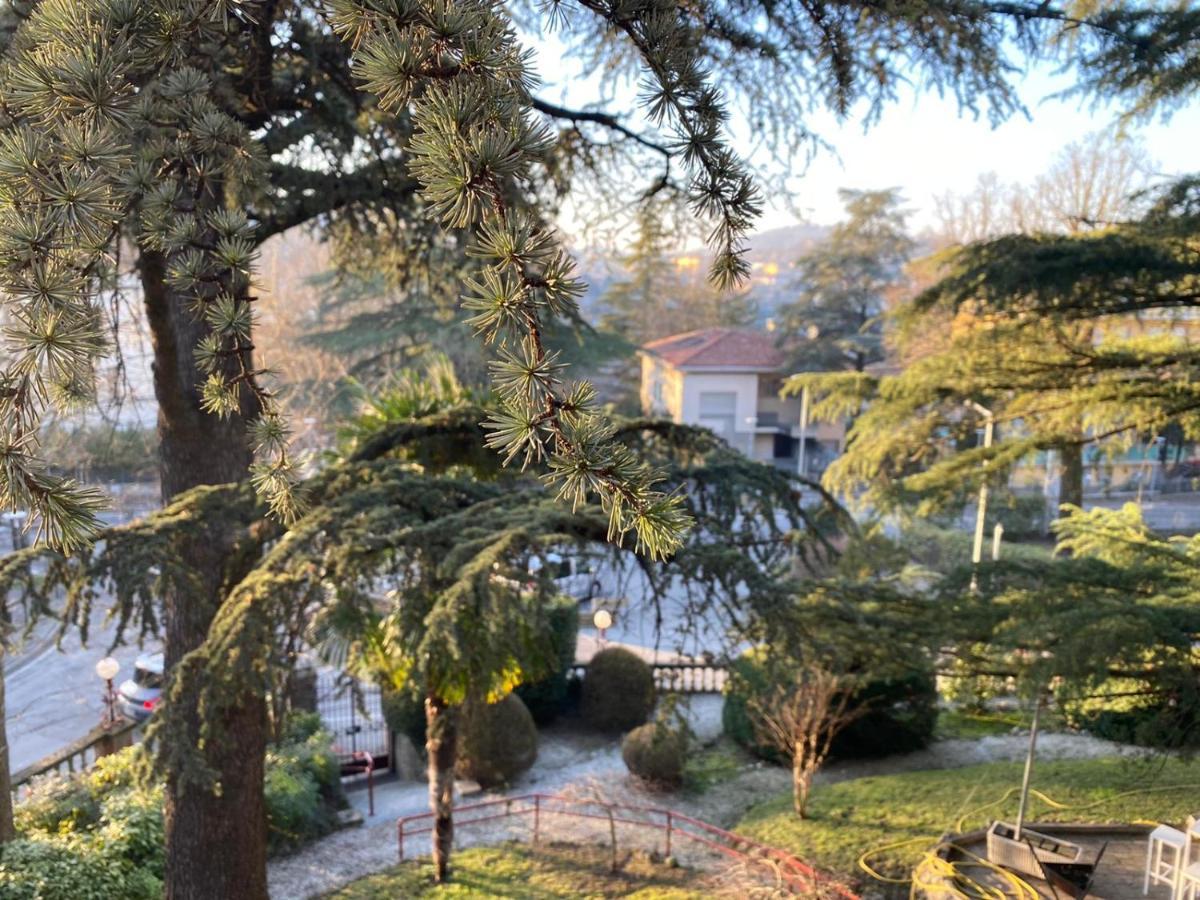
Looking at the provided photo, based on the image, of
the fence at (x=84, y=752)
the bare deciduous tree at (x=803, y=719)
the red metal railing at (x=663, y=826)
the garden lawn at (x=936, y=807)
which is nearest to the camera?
the red metal railing at (x=663, y=826)

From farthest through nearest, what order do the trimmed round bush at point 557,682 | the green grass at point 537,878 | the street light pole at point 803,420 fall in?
1. the trimmed round bush at point 557,682
2. the street light pole at point 803,420
3. the green grass at point 537,878

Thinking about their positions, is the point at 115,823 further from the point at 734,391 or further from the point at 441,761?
the point at 734,391

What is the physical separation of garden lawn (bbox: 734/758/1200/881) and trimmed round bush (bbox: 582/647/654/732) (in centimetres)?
318

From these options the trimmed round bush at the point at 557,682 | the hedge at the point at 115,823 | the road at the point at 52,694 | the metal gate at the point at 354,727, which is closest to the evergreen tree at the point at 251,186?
the hedge at the point at 115,823

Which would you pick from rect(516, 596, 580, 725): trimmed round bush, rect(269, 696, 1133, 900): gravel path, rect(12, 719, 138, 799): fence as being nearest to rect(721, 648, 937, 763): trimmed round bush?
rect(269, 696, 1133, 900): gravel path

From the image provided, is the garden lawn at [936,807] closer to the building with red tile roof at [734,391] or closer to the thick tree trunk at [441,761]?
the thick tree trunk at [441,761]

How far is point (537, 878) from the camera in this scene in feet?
27.1

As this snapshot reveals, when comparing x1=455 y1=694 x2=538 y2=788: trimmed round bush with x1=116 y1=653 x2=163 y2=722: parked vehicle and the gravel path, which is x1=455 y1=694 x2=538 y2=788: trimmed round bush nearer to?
the gravel path

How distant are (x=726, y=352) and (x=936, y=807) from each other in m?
24.3

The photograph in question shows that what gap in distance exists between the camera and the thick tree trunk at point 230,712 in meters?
6.16

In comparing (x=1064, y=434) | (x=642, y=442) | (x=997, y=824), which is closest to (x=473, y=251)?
(x=642, y=442)

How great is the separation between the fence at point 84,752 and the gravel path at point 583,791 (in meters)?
2.76

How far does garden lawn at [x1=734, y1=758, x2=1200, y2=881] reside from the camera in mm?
8102

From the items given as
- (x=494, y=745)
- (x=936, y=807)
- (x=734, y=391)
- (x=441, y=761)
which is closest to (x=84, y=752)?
(x=494, y=745)
